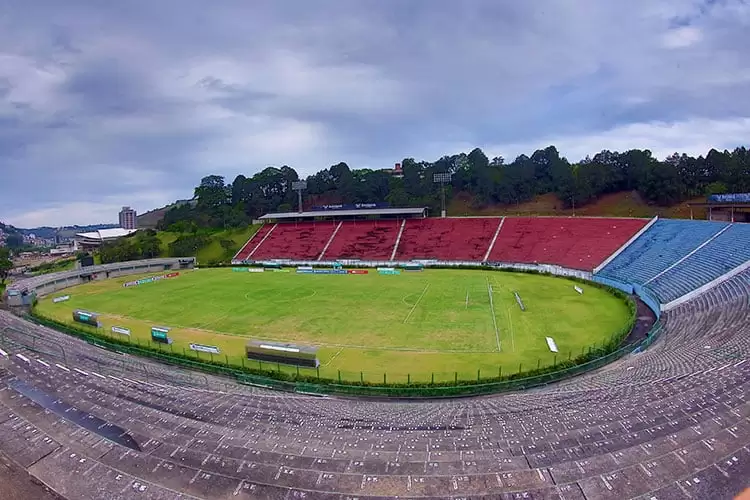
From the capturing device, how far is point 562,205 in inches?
3433

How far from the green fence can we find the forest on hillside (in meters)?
59.9

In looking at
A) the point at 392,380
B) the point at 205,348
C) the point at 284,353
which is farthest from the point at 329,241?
the point at 392,380

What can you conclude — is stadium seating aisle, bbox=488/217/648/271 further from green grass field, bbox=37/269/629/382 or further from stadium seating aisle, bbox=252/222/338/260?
stadium seating aisle, bbox=252/222/338/260

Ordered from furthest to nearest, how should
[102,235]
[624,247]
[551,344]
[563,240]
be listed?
[102,235]
[563,240]
[624,247]
[551,344]

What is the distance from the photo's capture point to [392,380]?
2261cm

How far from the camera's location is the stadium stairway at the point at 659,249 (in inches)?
1702

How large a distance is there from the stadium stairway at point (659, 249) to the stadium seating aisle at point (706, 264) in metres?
0.76

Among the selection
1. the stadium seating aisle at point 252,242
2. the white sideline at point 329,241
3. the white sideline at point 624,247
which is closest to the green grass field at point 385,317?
the white sideline at point 624,247

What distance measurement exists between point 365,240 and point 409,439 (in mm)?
57609

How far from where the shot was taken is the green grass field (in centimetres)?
2573

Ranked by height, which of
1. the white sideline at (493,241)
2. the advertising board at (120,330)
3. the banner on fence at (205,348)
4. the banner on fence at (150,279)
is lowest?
the banner on fence at (205,348)

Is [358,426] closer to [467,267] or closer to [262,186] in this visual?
[467,267]

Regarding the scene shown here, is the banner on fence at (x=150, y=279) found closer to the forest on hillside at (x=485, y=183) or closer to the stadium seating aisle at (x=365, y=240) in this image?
the stadium seating aisle at (x=365, y=240)

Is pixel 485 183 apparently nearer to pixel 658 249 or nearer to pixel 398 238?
pixel 398 238
